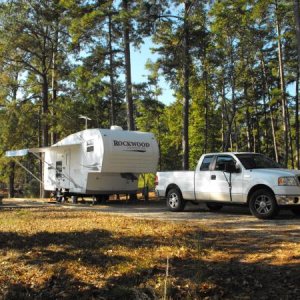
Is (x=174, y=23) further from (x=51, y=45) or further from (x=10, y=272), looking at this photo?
(x=10, y=272)

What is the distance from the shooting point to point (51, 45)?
33281mm

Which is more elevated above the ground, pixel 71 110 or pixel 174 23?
pixel 174 23

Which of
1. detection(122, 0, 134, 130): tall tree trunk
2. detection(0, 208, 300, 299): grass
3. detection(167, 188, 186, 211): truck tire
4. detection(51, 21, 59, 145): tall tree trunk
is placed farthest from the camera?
detection(51, 21, 59, 145): tall tree trunk

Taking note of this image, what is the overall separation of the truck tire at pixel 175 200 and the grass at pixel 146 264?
5.06 metres

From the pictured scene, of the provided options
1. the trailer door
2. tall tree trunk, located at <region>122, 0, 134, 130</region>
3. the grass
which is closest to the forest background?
tall tree trunk, located at <region>122, 0, 134, 130</region>

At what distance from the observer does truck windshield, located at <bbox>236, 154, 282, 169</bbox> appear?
44.2 ft

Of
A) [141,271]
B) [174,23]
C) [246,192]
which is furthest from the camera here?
[174,23]

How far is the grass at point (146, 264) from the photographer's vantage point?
6180mm

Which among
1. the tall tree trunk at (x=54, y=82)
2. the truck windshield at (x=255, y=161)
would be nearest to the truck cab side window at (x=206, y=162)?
the truck windshield at (x=255, y=161)

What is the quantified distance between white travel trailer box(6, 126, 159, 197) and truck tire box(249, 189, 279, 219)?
24.9 ft

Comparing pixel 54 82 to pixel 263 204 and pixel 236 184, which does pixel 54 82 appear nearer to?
pixel 236 184

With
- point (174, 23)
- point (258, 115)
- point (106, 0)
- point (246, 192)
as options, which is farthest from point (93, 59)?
point (258, 115)

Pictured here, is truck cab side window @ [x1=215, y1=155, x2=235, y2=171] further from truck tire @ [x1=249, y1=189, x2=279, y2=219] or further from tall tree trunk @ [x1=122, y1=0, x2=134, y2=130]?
tall tree trunk @ [x1=122, y1=0, x2=134, y2=130]

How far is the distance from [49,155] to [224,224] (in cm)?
1455
